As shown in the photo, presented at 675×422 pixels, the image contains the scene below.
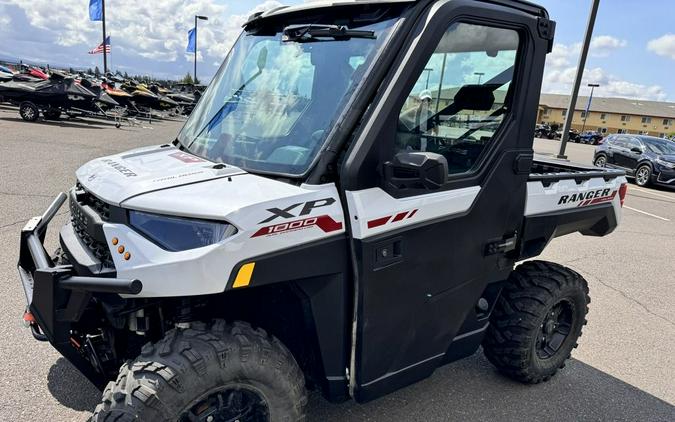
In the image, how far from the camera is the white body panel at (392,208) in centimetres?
216

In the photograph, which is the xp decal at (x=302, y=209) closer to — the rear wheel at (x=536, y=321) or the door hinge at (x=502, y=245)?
the door hinge at (x=502, y=245)

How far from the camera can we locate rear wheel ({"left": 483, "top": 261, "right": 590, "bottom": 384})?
3.24 meters

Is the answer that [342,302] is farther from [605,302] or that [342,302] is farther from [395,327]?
[605,302]

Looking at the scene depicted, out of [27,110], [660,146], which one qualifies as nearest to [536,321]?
[660,146]

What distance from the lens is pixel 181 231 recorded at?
1.95 m

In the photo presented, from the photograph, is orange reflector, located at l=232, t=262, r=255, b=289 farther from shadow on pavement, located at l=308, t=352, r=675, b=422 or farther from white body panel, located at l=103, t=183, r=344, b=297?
shadow on pavement, located at l=308, t=352, r=675, b=422

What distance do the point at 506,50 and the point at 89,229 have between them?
2319 mm

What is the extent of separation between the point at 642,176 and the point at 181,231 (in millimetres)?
17333

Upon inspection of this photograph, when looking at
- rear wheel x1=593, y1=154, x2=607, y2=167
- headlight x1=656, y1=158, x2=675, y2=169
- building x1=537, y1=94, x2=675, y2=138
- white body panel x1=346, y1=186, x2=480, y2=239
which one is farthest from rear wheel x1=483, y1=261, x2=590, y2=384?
building x1=537, y1=94, x2=675, y2=138

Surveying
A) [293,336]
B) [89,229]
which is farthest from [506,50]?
[89,229]

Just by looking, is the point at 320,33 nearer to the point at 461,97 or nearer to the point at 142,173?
the point at 461,97

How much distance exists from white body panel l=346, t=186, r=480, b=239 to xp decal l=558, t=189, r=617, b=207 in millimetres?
1204

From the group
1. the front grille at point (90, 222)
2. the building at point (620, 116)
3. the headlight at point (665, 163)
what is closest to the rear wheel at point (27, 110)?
the front grille at point (90, 222)

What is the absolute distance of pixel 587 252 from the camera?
7246 millimetres
